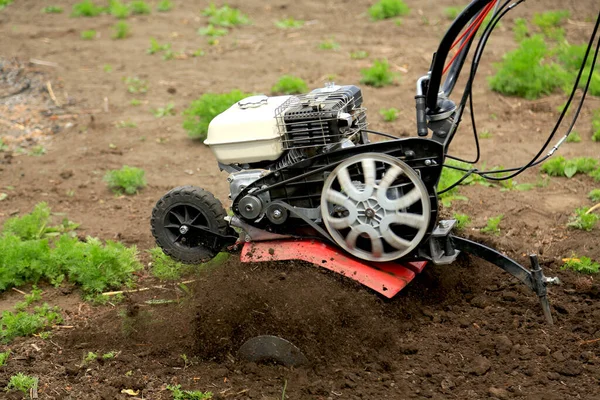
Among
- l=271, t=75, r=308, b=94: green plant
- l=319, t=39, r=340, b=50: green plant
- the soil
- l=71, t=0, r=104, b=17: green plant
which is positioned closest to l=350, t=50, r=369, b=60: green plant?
the soil

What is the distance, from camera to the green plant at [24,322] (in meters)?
5.45

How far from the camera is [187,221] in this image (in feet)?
17.6

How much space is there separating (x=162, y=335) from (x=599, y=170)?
456 cm

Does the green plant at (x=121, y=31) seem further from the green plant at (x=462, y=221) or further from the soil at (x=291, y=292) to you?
the green plant at (x=462, y=221)

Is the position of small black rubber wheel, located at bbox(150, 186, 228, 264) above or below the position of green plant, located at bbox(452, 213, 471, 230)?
above

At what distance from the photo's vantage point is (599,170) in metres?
7.47

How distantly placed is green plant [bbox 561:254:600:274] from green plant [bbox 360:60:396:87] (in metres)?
4.86

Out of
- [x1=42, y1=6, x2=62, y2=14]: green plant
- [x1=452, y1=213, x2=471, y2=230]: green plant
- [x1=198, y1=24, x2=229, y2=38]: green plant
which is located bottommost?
[x1=452, y1=213, x2=471, y2=230]: green plant

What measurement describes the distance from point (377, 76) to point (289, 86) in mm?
1214

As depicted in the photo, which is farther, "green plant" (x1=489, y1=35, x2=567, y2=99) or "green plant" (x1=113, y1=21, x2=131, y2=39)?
"green plant" (x1=113, y1=21, x2=131, y2=39)

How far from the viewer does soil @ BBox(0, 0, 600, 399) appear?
15.6 ft

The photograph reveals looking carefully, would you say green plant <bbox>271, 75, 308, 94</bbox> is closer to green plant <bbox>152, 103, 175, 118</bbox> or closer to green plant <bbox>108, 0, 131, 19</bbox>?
green plant <bbox>152, 103, 175, 118</bbox>

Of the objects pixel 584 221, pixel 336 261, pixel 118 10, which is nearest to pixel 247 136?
pixel 336 261

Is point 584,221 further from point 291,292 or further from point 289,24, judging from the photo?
point 289,24
